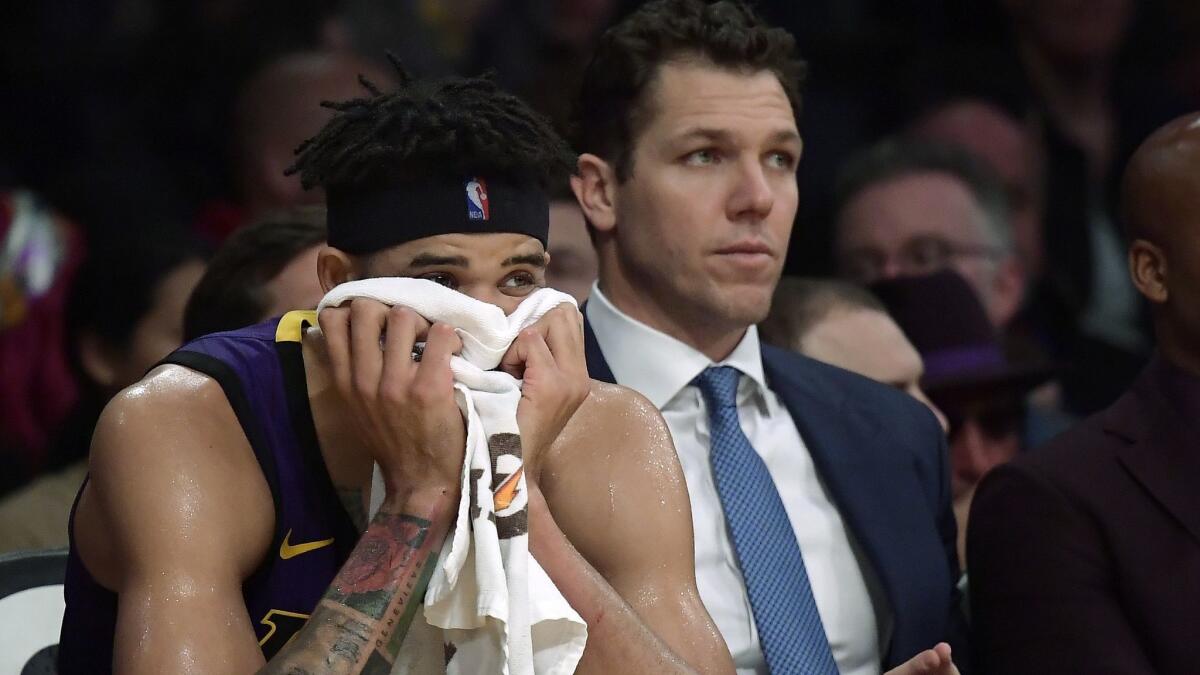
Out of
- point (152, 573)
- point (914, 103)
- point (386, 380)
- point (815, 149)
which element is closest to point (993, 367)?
point (815, 149)

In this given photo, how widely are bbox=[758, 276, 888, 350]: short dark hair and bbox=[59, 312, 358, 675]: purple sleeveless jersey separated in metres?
1.69

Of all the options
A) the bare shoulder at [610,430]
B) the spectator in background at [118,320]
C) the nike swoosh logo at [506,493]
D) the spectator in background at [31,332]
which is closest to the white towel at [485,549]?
the nike swoosh logo at [506,493]

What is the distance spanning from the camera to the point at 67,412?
13.3 feet

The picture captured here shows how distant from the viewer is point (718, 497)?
10.3ft

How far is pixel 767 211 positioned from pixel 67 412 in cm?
177

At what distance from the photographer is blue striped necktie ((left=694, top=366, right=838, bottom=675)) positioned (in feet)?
9.71

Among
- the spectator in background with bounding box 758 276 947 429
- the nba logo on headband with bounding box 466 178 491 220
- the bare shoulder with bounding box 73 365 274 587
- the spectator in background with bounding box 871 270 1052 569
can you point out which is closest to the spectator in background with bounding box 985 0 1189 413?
the spectator in background with bounding box 871 270 1052 569

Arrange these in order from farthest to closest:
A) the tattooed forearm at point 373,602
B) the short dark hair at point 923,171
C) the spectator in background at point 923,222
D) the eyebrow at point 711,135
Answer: the short dark hair at point 923,171 < the spectator in background at point 923,222 < the eyebrow at point 711,135 < the tattooed forearm at point 373,602

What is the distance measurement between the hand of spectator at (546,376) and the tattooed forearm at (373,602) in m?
0.17

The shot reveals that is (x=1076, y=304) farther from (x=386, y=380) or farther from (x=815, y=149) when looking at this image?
(x=386, y=380)

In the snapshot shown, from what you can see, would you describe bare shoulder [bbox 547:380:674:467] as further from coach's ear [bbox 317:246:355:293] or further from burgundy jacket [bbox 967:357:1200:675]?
burgundy jacket [bbox 967:357:1200:675]

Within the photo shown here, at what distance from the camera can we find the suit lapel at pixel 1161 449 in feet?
9.68

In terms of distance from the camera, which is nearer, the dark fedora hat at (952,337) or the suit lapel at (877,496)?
the suit lapel at (877,496)

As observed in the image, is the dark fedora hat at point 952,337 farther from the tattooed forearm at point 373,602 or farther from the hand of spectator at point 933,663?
the tattooed forearm at point 373,602
